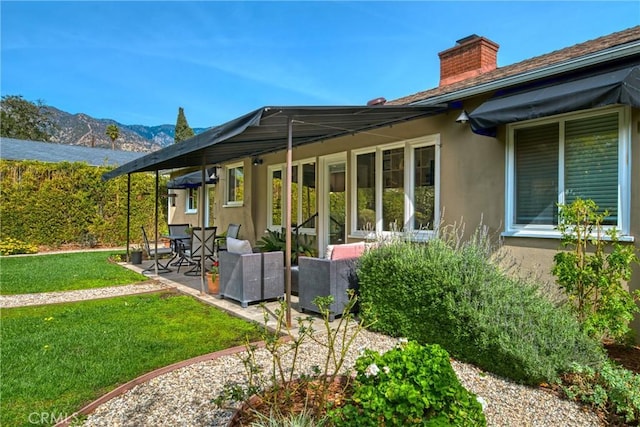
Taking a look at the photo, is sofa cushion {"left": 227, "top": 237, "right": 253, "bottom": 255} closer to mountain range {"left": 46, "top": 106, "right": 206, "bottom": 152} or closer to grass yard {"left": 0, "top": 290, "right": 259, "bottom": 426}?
grass yard {"left": 0, "top": 290, "right": 259, "bottom": 426}

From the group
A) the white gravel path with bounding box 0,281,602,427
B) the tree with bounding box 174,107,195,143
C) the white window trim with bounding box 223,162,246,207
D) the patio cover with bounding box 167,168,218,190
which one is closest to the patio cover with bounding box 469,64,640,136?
the white gravel path with bounding box 0,281,602,427

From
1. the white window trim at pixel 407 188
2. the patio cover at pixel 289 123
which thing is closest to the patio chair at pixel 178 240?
the patio cover at pixel 289 123

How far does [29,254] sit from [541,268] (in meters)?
16.4

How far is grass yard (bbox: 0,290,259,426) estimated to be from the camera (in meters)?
3.35

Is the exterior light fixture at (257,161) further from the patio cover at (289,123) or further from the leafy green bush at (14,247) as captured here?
the leafy green bush at (14,247)

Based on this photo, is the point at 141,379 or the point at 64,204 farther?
the point at 64,204

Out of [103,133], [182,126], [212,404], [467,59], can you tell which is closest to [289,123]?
[212,404]

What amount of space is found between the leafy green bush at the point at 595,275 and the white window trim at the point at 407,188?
2029 millimetres

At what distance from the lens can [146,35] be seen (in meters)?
13.8

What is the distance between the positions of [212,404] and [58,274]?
8.64m

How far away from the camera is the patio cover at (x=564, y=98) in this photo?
4.04m

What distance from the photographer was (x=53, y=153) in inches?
906

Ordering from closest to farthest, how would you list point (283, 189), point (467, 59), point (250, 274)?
point (250, 274) < point (467, 59) < point (283, 189)

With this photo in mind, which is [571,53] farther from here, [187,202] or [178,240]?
[187,202]
